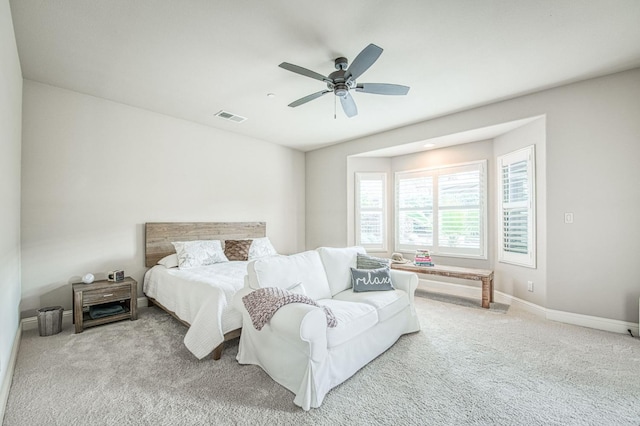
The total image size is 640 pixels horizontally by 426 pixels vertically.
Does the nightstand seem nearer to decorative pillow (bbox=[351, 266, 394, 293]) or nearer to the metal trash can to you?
the metal trash can

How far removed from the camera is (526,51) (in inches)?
109

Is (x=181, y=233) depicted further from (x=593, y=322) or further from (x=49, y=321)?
(x=593, y=322)

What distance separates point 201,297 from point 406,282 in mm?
2141

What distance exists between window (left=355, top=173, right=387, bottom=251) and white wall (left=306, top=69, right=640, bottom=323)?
7.87 feet

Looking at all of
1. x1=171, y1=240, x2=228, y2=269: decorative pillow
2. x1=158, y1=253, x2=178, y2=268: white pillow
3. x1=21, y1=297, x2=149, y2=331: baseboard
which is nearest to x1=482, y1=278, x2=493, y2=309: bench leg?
x1=171, y1=240, x2=228, y2=269: decorative pillow

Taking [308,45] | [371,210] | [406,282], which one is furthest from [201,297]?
[371,210]

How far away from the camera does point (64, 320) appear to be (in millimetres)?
3494

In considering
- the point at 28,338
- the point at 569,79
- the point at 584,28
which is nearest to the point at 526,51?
the point at 584,28

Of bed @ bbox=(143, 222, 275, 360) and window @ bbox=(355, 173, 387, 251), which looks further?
window @ bbox=(355, 173, 387, 251)

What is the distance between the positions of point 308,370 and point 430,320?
2.23m

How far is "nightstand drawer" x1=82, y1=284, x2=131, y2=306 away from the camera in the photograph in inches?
129

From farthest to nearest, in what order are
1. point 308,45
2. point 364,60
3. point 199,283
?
1. point 199,283
2. point 308,45
3. point 364,60

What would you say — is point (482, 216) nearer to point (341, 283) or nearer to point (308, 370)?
point (341, 283)

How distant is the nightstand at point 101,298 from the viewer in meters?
3.18
